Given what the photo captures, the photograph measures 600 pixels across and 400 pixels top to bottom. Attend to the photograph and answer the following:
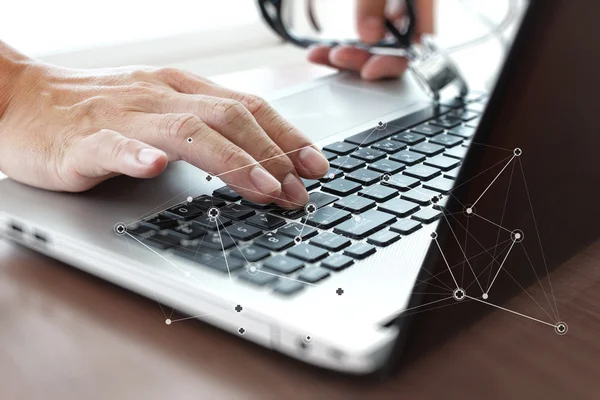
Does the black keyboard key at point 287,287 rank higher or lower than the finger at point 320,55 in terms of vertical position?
higher

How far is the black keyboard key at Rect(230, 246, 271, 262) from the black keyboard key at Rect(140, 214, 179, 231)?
69 mm

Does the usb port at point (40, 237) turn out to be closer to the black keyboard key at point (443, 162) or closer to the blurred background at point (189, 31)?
the black keyboard key at point (443, 162)

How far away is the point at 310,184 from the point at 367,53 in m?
0.49

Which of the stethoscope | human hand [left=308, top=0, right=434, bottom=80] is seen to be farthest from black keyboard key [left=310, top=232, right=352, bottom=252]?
human hand [left=308, top=0, right=434, bottom=80]

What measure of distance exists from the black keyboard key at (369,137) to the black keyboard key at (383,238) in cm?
21

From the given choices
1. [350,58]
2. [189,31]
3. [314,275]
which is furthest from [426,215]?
[189,31]

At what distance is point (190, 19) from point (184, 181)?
3.25ft

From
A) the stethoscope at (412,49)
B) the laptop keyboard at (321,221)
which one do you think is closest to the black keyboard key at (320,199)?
the laptop keyboard at (321,221)

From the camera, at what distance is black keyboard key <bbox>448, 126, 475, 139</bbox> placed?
29.0 inches

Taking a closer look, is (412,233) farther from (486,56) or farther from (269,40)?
(269,40)

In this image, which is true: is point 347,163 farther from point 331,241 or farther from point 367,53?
point 367,53

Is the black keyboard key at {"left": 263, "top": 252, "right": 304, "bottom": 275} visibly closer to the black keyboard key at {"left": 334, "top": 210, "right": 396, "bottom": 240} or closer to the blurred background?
the black keyboard key at {"left": 334, "top": 210, "right": 396, "bottom": 240}

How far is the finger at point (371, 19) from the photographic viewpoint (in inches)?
40.4

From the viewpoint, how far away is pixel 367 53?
3.35 ft
